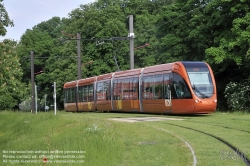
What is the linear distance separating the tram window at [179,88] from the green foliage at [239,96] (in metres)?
8.55

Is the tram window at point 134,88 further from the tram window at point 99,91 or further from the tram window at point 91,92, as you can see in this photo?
the tram window at point 91,92

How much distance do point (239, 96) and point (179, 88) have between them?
9.82 m

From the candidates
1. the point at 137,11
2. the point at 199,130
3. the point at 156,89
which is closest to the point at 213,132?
the point at 199,130

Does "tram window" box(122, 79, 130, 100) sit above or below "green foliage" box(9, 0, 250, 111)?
below

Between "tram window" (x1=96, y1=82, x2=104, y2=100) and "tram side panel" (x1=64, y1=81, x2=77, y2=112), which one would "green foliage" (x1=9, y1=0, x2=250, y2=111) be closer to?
"tram window" (x1=96, y1=82, x2=104, y2=100)

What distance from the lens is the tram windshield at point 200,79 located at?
21453 mm

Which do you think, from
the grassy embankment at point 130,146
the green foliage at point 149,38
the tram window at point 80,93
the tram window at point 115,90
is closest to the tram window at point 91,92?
the tram window at point 80,93

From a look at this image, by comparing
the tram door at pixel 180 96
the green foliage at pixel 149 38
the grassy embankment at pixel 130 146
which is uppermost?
the green foliage at pixel 149 38

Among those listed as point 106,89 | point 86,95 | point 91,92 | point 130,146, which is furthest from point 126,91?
point 130,146

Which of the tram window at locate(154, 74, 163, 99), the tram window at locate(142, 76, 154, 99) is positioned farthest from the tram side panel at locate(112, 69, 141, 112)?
the tram window at locate(154, 74, 163, 99)

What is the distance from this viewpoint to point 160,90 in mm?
23828

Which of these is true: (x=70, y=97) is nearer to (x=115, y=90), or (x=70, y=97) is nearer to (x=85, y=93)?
(x=85, y=93)

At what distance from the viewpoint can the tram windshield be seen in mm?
21453

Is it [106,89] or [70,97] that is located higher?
[106,89]
